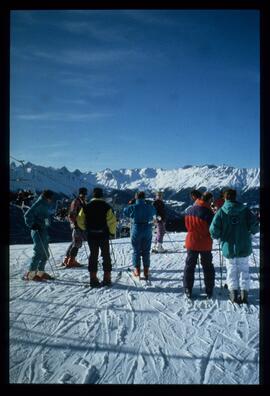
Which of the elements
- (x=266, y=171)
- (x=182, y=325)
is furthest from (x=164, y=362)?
(x=266, y=171)

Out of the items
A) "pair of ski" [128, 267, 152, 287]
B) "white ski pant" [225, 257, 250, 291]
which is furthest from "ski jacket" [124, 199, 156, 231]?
"white ski pant" [225, 257, 250, 291]

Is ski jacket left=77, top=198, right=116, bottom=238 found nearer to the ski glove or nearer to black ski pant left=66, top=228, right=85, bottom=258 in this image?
the ski glove

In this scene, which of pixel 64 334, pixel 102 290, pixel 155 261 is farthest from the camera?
pixel 155 261

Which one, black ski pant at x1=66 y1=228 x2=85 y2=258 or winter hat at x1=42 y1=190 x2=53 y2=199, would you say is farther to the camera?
black ski pant at x1=66 y1=228 x2=85 y2=258

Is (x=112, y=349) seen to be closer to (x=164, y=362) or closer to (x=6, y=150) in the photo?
(x=164, y=362)

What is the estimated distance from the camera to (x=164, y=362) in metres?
3.98

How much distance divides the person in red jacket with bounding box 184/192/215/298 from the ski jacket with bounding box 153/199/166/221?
442cm

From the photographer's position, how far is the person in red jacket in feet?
19.3

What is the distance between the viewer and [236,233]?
5578 millimetres

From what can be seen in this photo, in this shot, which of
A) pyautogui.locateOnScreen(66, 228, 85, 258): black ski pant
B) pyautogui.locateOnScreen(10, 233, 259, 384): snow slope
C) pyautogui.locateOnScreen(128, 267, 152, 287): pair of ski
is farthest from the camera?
pyautogui.locateOnScreen(66, 228, 85, 258): black ski pant

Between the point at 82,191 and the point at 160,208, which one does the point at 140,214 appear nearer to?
the point at 82,191

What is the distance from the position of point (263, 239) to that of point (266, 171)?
0.60 metres

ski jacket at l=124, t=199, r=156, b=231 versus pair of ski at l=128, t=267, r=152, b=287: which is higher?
ski jacket at l=124, t=199, r=156, b=231

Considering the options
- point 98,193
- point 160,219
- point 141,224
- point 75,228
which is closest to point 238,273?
point 141,224
